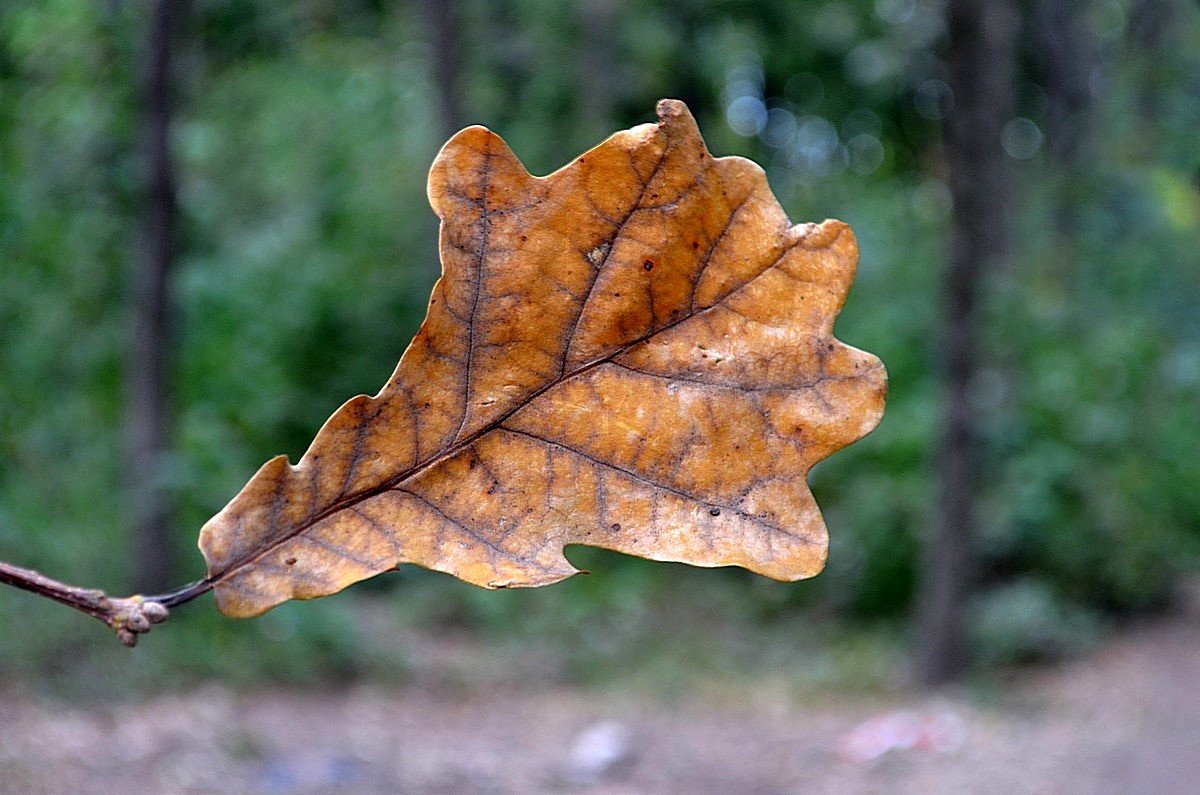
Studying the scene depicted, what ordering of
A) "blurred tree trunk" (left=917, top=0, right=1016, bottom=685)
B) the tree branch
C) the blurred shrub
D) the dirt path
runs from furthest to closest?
the blurred shrub < "blurred tree trunk" (left=917, top=0, right=1016, bottom=685) < the dirt path < the tree branch

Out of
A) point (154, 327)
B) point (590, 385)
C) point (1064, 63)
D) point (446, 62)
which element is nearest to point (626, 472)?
point (590, 385)

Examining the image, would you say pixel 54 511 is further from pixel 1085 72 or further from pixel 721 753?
pixel 1085 72

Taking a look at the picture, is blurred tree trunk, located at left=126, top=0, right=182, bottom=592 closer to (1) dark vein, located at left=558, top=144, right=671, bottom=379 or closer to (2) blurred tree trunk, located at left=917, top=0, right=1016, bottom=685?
(2) blurred tree trunk, located at left=917, top=0, right=1016, bottom=685

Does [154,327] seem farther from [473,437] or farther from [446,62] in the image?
[473,437]

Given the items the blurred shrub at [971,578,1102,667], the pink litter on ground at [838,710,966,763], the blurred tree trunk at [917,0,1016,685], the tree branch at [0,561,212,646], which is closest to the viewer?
the tree branch at [0,561,212,646]

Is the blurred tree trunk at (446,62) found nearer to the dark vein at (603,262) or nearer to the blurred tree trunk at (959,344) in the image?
the blurred tree trunk at (959,344)

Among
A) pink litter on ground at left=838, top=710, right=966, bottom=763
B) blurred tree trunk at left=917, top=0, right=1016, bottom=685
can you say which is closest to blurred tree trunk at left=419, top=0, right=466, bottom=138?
blurred tree trunk at left=917, top=0, right=1016, bottom=685

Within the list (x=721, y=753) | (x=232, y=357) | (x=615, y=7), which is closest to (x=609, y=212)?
(x=721, y=753)
